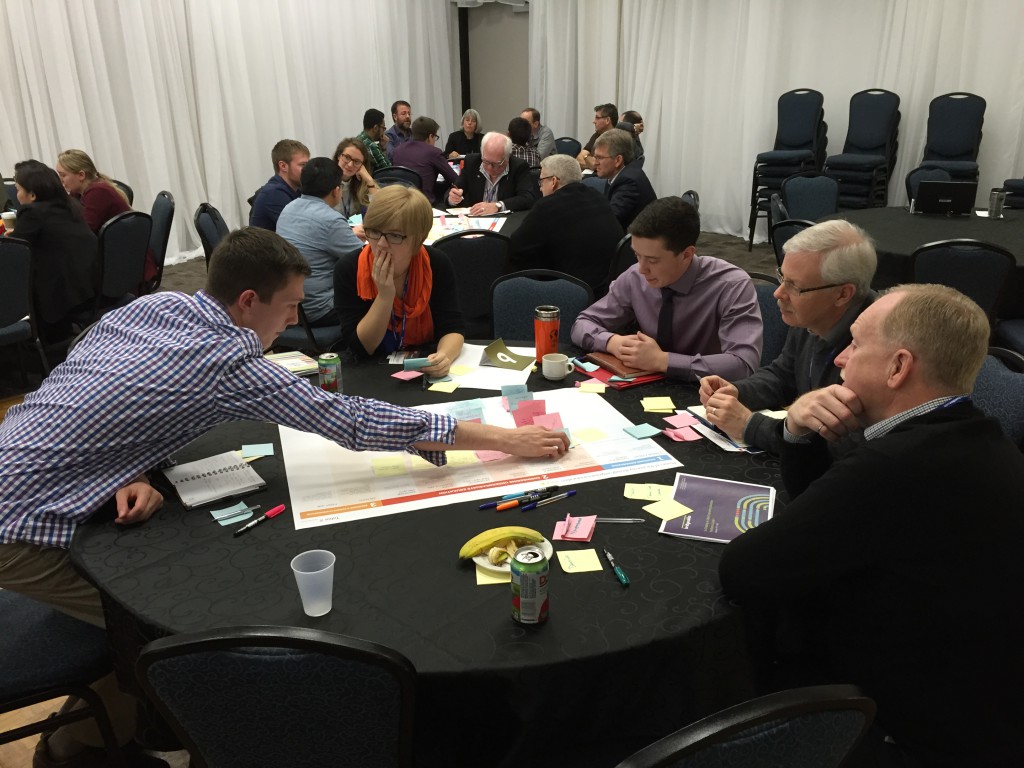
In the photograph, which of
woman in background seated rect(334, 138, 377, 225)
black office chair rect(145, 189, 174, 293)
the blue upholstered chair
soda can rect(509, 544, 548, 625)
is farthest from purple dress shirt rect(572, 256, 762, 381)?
black office chair rect(145, 189, 174, 293)

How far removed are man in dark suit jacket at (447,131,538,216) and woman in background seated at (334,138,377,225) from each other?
2.39 feet

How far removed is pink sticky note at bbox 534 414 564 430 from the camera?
2.12 metres

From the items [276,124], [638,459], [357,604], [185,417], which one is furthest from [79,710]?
[276,124]

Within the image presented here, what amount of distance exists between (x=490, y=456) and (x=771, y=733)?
43.8 inches

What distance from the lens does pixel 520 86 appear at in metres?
10.9

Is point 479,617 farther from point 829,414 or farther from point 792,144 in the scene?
point 792,144

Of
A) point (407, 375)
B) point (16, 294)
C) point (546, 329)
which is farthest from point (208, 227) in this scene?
point (546, 329)

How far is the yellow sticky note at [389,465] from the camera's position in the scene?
1905 mm

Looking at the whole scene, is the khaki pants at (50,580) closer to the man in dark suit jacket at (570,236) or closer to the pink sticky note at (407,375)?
the pink sticky note at (407,375)

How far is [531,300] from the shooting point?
10.4 ft

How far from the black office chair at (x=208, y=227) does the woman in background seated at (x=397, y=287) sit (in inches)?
86.2

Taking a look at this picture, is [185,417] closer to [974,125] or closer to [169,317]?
[169,317]

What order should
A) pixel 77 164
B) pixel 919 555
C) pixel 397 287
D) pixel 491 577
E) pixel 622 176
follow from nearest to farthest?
pixel 919 555 < pixel 491 577 < pixel 397 287 < pixel 77 164 < pixel 622 176

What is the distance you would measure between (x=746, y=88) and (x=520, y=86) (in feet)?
12.3
